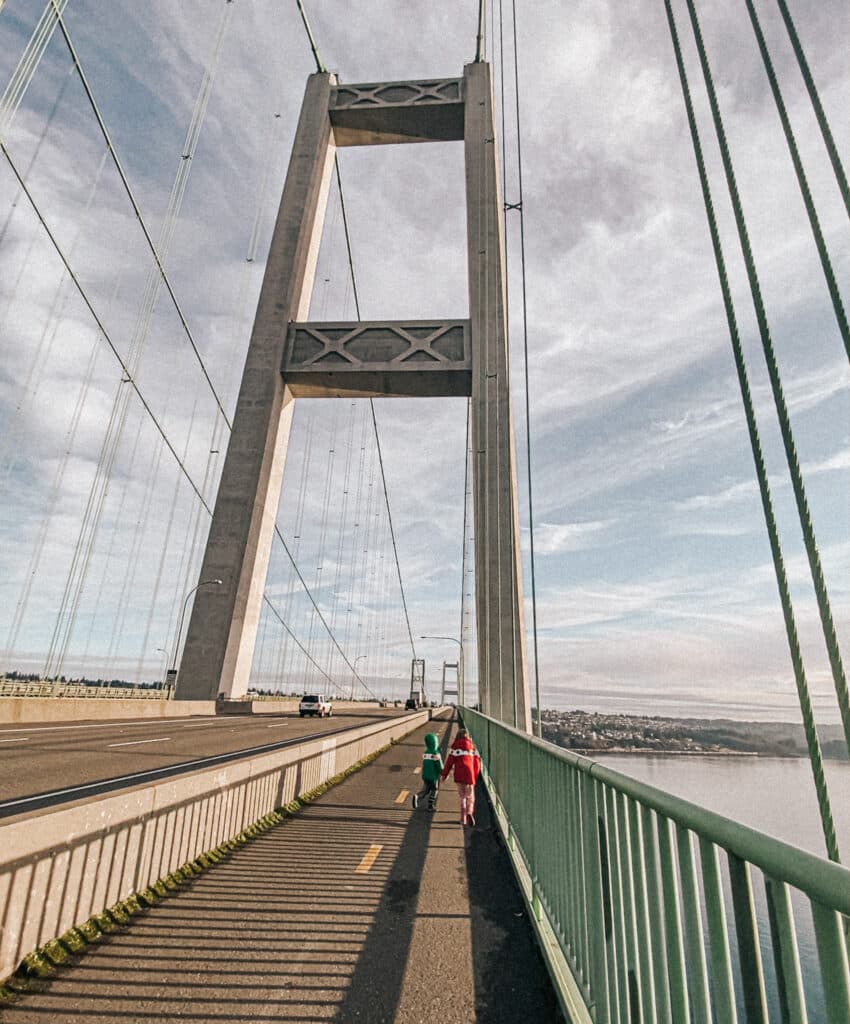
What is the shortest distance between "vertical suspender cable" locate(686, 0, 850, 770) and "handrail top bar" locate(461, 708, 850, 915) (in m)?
0.73

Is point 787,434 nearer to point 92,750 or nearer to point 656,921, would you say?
point 656,921

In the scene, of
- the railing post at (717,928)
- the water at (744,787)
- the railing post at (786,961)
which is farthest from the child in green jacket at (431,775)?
the water at (744,787)

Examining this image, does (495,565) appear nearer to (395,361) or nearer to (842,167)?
(395,361)

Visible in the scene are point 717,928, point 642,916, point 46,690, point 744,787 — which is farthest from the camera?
point 744,787

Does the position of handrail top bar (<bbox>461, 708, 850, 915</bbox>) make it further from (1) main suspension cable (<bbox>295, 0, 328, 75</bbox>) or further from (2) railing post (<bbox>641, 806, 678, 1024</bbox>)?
(1) main suspension cable (<bbox>295, 0, 328, 75</bbox>)

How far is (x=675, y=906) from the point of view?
1771 millimetres

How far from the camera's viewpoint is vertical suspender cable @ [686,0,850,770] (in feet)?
6.67

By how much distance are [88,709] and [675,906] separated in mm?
20110

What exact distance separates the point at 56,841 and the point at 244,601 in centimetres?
1887

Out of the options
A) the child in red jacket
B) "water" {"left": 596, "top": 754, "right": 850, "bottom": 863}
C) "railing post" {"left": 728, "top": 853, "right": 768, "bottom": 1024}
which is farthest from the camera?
"water" {"left": 596, "top": 754, "right": 850, "bottom": 863}

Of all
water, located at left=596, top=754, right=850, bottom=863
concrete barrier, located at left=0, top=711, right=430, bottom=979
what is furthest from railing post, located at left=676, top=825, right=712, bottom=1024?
water, located at left=596, top=754, right=850, bottom=863

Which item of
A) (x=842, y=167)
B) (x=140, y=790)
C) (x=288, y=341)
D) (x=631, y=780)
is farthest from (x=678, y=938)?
(x=288, y=341)

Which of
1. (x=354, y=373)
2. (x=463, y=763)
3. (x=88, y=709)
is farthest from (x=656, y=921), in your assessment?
(x=354, y=373)

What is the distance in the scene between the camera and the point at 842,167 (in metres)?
2.42
